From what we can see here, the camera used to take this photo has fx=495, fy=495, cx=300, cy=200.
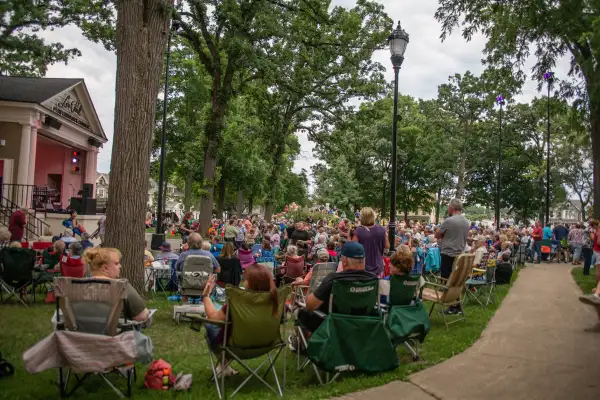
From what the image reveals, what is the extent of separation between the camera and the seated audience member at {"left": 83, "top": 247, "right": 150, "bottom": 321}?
4.52 meters

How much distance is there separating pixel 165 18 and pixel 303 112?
2062cm

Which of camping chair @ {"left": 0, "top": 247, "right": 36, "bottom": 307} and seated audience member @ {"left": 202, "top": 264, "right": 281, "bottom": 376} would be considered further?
camping chair @ {"left": 0, "top": 247, "right": 36, "bottom": 307}

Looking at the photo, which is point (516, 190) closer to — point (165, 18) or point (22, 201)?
point (22, 201)

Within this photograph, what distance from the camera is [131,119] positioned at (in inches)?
324

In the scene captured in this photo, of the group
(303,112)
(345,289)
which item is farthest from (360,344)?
(303,112)

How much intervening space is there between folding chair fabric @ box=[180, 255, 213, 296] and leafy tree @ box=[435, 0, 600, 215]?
265 inches

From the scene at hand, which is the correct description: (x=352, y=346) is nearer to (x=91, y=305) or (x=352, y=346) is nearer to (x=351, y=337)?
(x=351, y=337)

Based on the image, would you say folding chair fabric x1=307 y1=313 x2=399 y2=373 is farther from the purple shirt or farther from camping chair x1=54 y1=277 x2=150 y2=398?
the purple shirt

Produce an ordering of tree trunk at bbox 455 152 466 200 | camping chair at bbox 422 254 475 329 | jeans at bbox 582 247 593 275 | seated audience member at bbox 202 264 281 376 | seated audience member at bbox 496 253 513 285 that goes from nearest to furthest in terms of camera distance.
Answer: seated audience member at bbox 202 264 281 376 → camping chair at bbox 422 254 475 329 → seated audience member at bbox 496 253 513 285 → jeans at bbox 582 247 593 275 → tree trunk at bbox 455 152 466 200

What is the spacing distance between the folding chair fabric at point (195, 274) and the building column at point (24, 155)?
13.9 meters

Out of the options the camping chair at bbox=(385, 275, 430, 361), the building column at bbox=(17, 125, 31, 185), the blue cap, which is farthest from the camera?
the building column at bbox=(17, 125, 31, 185)

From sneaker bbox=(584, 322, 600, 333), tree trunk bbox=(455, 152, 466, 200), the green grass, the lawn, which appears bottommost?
the lawn

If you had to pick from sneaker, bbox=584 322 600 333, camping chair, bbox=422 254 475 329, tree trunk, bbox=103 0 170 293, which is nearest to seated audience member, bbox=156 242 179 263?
tree trunk, bbox=103 0 170 293

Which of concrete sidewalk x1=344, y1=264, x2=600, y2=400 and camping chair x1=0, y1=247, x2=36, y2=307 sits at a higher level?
camping chair x1=0, y1=247, x2=36, y2=307
